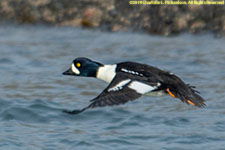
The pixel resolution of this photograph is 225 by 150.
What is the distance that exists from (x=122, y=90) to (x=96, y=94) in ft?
8.32

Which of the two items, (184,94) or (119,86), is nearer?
(119,86)

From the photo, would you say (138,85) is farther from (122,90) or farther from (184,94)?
(184,94)

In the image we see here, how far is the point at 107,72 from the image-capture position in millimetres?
5996

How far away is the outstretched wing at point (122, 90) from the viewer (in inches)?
199

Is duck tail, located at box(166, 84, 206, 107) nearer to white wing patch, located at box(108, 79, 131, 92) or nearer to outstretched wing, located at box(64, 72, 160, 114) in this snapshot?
outstretched wing, located at box(64, 72, 160, 114)

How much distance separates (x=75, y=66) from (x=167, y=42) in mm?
4327

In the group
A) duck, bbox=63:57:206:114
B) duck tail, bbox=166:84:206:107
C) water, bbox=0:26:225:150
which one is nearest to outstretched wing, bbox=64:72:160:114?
duck, bbox=63:57:206:114

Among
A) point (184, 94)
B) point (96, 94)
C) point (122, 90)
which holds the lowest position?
point (96, 94)

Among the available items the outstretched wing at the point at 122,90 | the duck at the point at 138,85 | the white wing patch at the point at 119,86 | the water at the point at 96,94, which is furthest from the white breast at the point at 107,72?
the water at the point at 96,94

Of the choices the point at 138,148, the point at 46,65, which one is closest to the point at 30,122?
the point at 138,148

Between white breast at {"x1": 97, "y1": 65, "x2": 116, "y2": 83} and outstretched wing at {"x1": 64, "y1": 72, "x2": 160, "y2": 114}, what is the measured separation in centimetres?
21

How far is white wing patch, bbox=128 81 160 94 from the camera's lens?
5328 mm

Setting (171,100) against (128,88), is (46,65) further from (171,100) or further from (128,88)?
(128,88)

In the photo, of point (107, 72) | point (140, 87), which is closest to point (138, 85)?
point (140, 87)
